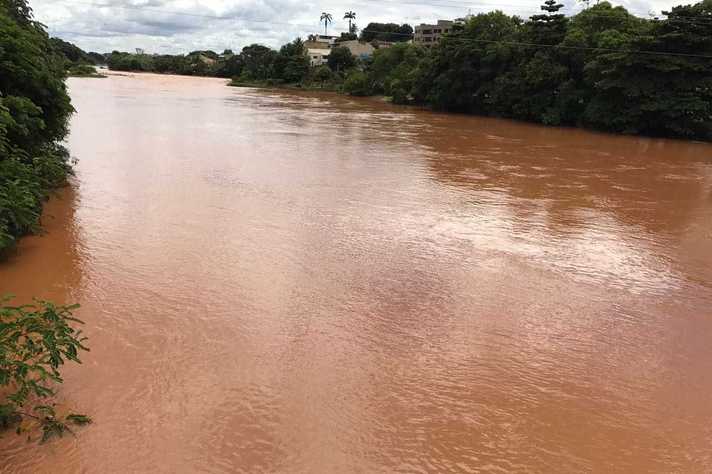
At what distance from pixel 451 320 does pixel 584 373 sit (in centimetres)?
160

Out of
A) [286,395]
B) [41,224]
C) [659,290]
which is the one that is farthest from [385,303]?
[41,224]

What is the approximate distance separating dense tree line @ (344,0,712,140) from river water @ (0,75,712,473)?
498 inches

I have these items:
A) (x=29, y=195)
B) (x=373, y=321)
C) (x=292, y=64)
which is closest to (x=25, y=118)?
→ (x=29, y=195)

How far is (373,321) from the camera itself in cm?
676

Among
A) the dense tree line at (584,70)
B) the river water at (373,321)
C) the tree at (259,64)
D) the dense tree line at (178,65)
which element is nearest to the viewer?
the river water at (373,321)

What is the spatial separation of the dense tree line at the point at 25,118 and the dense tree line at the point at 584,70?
75.6 feet

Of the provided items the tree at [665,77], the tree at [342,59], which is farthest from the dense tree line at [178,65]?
the tree at [665,77]

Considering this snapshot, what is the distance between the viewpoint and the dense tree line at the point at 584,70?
2486cm

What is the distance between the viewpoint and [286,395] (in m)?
5.22

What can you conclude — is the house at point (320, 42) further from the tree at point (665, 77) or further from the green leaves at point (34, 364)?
the green leaves at point (34, 364)

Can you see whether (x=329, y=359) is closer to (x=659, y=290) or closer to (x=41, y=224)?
(x=659, y=290)

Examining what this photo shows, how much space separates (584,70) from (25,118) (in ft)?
83.6

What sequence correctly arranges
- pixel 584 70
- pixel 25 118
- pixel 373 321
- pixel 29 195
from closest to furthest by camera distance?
pixel 373 321 → pixel 29 195 → pixel 25 118 → pixel 584 70

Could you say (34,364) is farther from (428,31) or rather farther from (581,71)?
(428,31)
